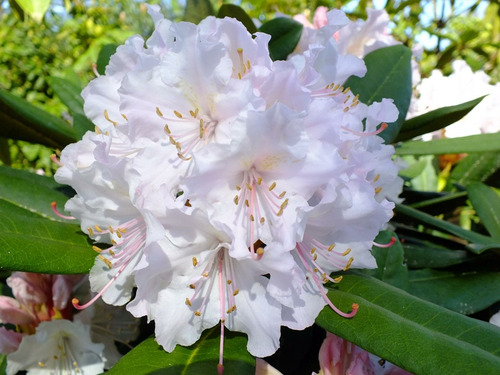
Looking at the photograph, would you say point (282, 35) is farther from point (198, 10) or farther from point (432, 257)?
point (432, 257)

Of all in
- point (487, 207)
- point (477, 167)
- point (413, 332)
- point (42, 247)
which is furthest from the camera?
point (477, 167)

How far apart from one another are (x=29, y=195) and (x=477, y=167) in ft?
3.51

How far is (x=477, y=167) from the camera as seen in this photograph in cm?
136

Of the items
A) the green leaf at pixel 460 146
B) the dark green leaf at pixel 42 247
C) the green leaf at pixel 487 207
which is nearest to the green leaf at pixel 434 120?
the green leaf at pixel 460 146

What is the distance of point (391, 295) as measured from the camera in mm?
666

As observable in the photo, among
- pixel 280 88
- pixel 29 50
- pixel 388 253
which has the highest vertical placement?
pixel 280 88

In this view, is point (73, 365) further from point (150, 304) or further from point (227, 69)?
point (227, 69)

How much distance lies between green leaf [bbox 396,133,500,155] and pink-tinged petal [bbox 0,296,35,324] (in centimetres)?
71

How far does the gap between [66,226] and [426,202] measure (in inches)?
30.6

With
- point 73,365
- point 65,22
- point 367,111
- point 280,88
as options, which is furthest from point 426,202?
point 65,22

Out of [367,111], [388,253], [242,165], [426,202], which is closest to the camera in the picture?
[242,165]

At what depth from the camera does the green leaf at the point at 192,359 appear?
589 mm

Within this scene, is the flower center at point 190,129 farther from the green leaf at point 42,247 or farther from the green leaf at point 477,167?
the green leaf at point 477,167

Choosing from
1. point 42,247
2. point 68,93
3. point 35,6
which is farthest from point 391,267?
point 68,93
